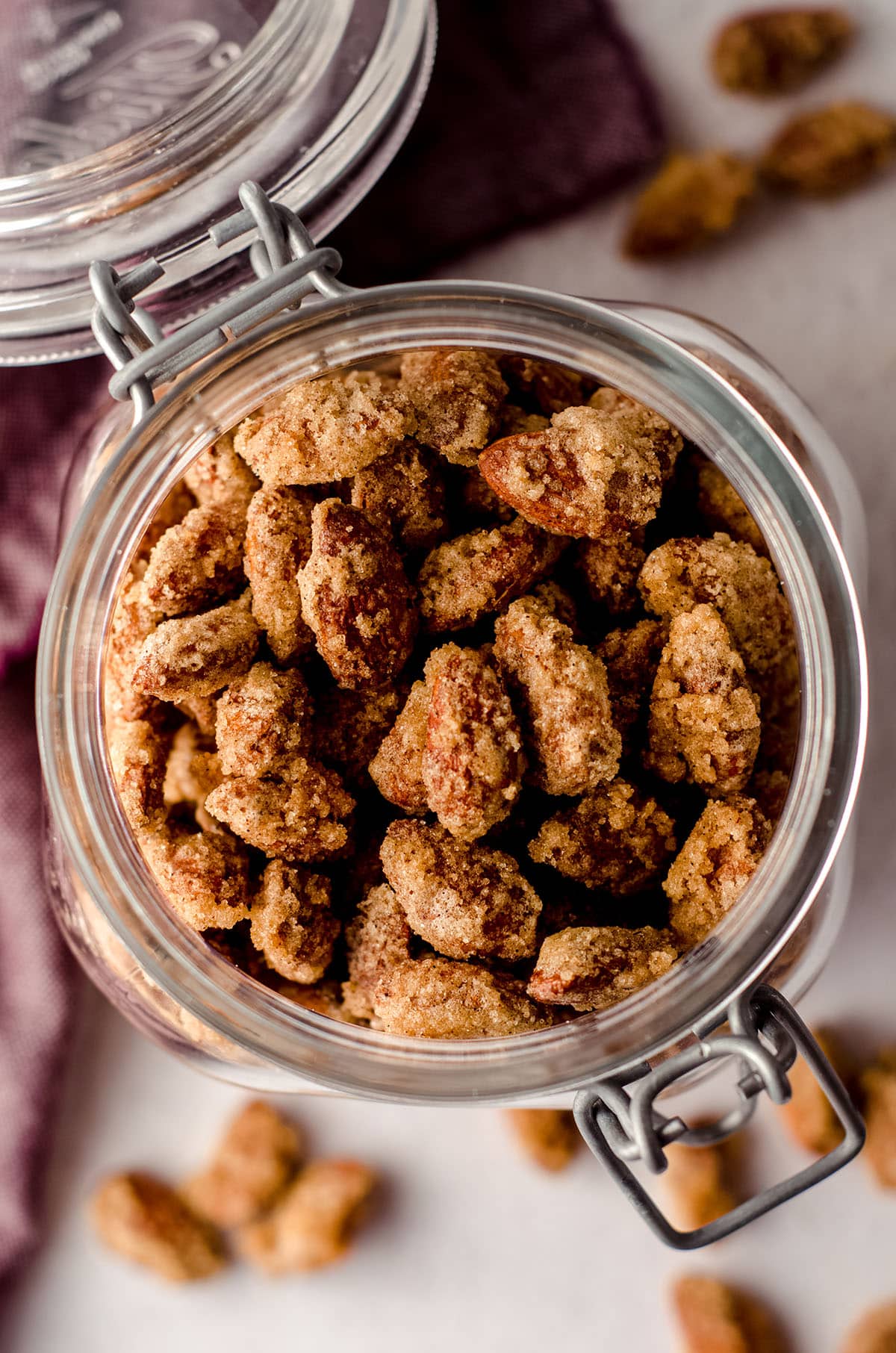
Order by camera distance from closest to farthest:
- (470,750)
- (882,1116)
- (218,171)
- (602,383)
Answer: (470,750) < (602,383) < (218,171) < (882,1116)

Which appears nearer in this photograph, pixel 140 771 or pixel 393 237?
pixel 140 771

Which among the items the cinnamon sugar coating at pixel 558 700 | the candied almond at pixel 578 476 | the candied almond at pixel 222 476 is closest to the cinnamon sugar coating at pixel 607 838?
the cinnamon sugar coating at pixel 558 700

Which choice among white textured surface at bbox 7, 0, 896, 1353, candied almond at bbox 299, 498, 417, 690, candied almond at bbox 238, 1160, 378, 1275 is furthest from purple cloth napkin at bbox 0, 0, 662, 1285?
→ candied almond at bbox 299, 498, 417, 690

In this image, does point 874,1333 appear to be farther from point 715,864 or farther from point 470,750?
point 470,750

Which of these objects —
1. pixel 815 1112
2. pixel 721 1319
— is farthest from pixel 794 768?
pixel 721 1319

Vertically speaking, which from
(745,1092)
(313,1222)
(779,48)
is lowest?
(313,1222)

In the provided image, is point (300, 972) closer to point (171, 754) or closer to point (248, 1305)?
point (171, 754)

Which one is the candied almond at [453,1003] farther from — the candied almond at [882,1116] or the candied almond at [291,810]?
the candied almond at [882,1116]

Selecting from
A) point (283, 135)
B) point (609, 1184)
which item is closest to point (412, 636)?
point (283, 135)
